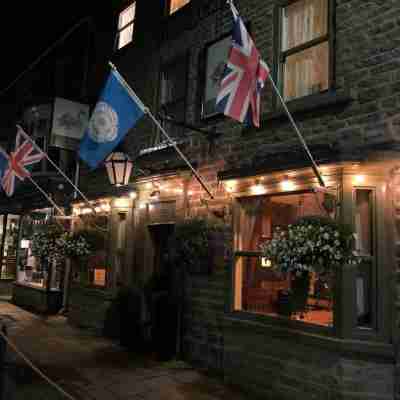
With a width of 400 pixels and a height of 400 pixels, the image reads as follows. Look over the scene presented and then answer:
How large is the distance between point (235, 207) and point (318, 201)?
172cm

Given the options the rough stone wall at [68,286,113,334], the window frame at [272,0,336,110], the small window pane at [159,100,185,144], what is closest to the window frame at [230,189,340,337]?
the window frame at [272,0,336,110]

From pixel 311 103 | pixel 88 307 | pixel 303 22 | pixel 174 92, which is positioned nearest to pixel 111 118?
pixel 174 92

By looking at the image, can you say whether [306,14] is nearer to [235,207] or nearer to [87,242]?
[235,207]

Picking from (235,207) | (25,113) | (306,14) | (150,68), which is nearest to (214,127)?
(235,207)

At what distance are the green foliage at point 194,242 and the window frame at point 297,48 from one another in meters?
2.34

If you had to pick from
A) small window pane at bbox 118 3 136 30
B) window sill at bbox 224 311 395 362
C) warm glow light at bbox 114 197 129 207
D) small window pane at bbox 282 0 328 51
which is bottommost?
window sill at bbox 224 311 395 362

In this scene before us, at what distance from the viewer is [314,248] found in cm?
518

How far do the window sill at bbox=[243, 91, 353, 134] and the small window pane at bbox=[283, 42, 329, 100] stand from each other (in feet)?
0.77

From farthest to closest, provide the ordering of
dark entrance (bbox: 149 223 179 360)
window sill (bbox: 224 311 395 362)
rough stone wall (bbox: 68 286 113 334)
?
rough stone wall (bbox: 68 286 113 334), dark entrance (bbox: 149 223 179 360), window sill (bbox: 224 311 395 362)

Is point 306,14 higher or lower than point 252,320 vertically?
higher

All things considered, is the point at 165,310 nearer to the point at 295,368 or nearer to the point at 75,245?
the point at 295,368

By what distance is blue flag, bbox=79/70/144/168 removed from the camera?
7098 mm

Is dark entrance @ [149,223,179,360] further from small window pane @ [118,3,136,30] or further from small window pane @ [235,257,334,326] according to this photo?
small window pane @ [118,3,136,30]

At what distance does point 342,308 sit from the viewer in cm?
554
